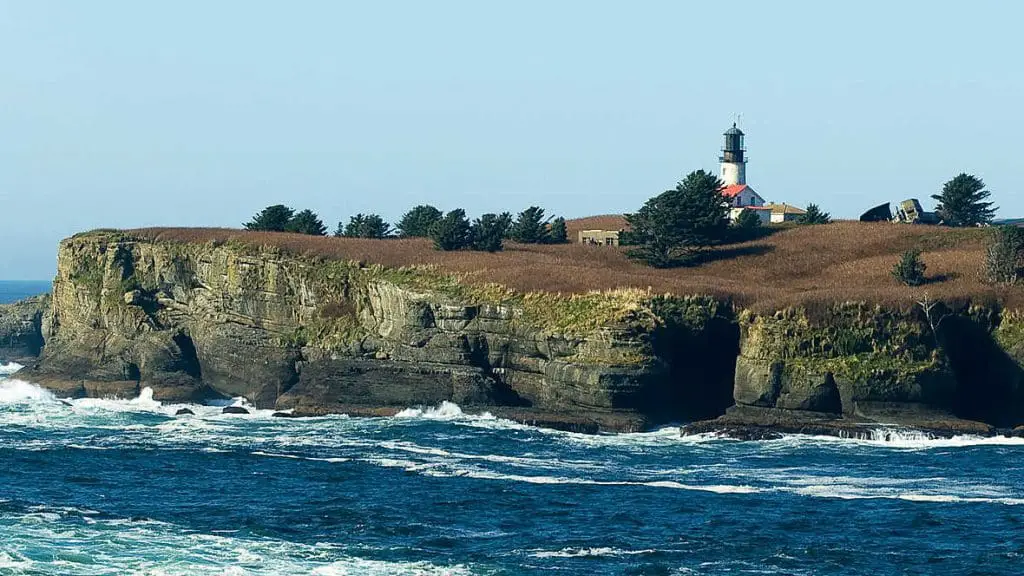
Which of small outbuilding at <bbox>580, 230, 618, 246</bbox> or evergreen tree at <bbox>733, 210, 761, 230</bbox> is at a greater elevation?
evergreen tree at <bbox>733, 210, 761, 230</bbox>

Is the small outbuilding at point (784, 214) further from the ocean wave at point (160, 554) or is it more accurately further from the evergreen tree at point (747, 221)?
the ocean wave at point (160, 554)

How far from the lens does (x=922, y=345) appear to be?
6631 centimetres

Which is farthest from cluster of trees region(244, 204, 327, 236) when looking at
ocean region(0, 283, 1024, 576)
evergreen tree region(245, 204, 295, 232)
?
ocean region(0, 283, 1024, 576)

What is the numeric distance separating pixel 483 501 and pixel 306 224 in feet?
184

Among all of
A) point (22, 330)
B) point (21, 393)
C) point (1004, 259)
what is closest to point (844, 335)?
point (1004, 259)

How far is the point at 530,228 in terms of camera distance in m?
105

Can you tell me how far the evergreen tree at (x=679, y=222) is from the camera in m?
90.1

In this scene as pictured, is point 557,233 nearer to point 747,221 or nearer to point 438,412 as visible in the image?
point 747,221

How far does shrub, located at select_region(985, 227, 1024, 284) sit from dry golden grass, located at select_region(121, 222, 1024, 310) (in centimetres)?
104

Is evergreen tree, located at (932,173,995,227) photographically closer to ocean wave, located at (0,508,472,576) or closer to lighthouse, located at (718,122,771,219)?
lighthouse, located at (718,122,771,219)

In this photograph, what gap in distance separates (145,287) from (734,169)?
53.8 metres

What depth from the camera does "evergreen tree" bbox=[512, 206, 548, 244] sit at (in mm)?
104875

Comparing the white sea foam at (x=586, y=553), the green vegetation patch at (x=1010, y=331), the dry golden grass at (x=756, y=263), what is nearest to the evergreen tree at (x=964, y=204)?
the dry golden grass at (x=756, y=263)

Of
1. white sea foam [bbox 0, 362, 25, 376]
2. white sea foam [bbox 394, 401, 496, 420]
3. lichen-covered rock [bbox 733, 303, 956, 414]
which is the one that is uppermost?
lichen-covered rock [bbox 733, 303, 956, 414]
